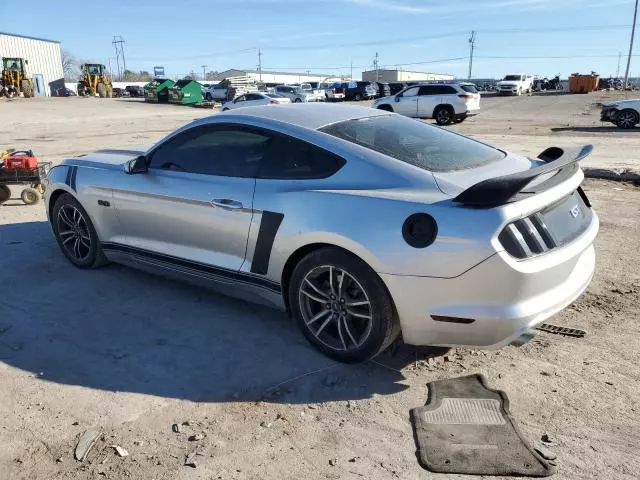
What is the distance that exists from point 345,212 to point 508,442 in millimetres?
1456

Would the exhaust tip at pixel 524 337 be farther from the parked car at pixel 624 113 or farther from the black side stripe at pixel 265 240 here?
the parked car at pixel 624 113

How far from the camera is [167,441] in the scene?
2.70 m

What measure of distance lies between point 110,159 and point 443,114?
1974 cm

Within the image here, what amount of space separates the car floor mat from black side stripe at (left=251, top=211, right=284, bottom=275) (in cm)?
129

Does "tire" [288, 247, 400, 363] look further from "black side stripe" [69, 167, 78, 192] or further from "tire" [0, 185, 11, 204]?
"tire" [0, 185, 11, 204]

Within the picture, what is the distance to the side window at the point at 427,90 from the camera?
22.8 meters

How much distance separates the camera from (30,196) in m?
7.47

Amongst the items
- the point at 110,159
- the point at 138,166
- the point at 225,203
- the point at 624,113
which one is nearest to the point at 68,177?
the point at 110,159

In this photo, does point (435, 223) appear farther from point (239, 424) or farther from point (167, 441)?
point (167, 441)

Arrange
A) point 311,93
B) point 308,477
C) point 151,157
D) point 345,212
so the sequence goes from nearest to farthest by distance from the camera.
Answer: point 308,477
point 345,212
point 151,157
point 311,93

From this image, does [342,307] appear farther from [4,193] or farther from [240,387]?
[4,193]

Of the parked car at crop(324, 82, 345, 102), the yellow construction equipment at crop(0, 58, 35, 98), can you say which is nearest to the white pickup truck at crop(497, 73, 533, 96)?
the parked car at crop(324, 82, 345, 102)

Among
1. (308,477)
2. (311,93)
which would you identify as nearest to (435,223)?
(308,477)

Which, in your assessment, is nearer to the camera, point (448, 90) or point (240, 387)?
point (240, 387)
